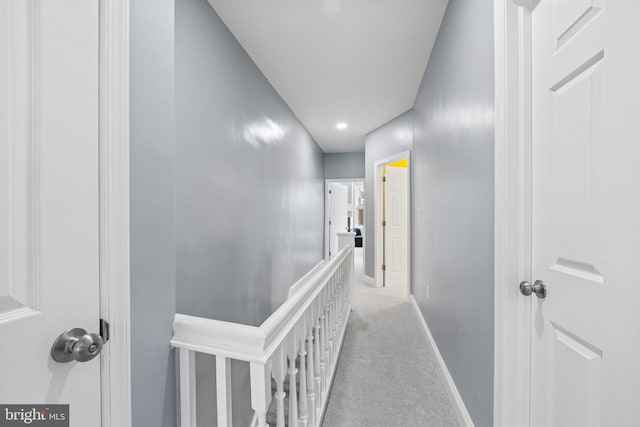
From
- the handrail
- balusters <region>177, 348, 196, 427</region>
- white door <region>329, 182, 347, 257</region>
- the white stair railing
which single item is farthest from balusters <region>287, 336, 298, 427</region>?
white door <region>329, 182, 347, 257</region>

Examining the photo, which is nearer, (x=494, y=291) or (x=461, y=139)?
(x=494, y=291)

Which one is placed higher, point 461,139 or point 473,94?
point 473,94

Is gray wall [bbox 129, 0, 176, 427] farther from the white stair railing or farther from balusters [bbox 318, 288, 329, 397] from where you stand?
balusters [bbox 318, 288, 329, 397]

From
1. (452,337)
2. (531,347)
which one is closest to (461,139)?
(531,347)

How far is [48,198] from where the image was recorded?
555mm

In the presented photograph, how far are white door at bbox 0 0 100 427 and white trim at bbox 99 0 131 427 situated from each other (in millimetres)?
17

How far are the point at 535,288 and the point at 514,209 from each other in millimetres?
290

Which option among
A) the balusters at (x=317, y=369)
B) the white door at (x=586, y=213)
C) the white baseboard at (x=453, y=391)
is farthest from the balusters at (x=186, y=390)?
the white baseboard at (x=453, y=391)

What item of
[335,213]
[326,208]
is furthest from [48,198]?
[335,213]

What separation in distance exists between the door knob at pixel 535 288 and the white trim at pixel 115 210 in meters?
1.27

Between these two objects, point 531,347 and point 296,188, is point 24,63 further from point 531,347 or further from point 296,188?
point 296,188

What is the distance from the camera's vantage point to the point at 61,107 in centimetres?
57

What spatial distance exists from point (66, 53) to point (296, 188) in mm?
3332

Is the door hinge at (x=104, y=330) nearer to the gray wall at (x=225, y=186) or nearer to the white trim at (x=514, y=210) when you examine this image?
the gray wall at (x=225, y=186)
